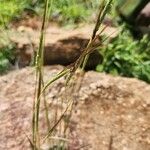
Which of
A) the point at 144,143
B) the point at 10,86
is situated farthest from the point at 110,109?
the point at 10,86

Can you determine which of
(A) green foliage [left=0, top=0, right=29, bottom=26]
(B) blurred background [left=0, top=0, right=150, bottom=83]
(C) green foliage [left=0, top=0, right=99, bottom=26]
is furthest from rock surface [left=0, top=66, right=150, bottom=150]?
(C) green foliage [left=0, top=0, right=99, bottom=26]

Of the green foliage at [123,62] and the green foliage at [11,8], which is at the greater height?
the green foliage at [11,8]

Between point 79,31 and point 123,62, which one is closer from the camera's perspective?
point 123,62

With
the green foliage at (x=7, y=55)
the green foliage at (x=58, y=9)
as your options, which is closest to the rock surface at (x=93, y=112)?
the green foliage at (x=7, y=55)

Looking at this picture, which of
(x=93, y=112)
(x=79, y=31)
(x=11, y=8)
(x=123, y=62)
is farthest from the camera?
(x=11, y=8)

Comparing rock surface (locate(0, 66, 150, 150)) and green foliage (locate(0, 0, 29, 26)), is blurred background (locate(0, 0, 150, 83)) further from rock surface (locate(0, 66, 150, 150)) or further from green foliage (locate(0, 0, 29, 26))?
rock surface (locate(0, 66, 150, 150))

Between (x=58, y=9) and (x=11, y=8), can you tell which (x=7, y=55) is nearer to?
(x=11, y=8)

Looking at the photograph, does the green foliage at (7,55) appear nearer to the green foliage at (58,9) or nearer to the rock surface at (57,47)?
the rock surface at (57,47)

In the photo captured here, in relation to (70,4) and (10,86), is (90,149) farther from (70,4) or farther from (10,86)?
(70,4)

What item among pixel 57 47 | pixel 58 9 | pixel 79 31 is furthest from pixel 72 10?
pixel 57 47
